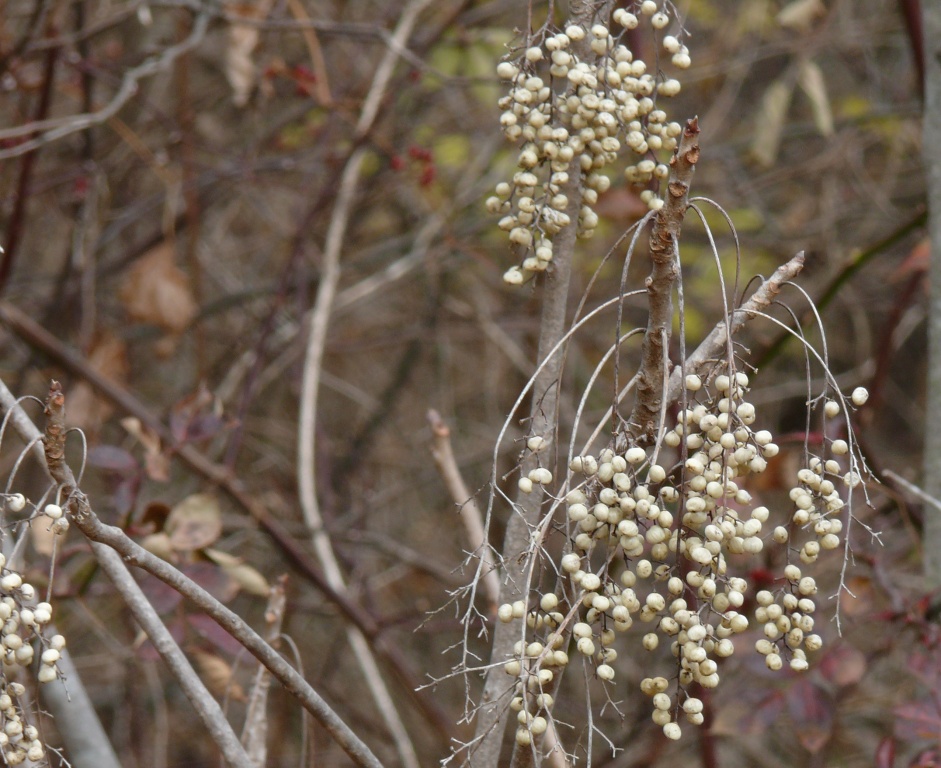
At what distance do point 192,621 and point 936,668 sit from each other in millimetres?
1087

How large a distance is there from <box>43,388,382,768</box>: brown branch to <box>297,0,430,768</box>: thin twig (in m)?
0.97

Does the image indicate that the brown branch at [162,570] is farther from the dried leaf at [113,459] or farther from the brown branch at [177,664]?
the dried leaf at [113,459]

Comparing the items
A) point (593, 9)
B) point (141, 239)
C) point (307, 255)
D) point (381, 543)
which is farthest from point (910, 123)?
point (593, 9)

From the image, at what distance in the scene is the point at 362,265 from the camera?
121 inches

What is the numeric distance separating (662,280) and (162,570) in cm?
48

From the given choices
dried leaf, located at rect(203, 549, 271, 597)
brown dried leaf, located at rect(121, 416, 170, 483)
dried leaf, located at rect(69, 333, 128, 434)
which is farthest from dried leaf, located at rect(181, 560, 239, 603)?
dried leaf, located at rect(69, 333, 128, 434)

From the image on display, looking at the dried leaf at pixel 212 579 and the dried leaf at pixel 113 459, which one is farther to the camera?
the dried leaf at pixel 113 459

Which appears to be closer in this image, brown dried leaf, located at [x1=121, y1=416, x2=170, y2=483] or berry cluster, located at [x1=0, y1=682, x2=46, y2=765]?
berry cluster, located at [x1=0, y1=682, x2=46, y2=765]

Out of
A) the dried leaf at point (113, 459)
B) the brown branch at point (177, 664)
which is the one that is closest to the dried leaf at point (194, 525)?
the dried leaf at point (113, 459)

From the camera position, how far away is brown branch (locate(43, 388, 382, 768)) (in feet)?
2.58

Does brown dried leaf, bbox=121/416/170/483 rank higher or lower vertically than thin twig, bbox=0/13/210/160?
lower

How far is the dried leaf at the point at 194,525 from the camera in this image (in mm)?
1460

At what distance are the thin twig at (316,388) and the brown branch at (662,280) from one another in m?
1.18

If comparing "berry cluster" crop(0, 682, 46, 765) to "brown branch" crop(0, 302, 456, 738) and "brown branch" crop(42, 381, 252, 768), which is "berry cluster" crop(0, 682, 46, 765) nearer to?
"brown branch" crop(42, 381, 252, 768)
